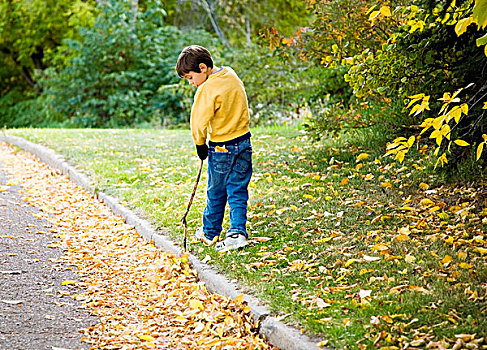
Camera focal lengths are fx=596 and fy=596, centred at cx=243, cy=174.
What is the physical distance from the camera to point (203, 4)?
1984 cm

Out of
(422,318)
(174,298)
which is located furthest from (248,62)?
(422,318)

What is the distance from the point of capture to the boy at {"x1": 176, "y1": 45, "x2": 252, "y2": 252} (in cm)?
464

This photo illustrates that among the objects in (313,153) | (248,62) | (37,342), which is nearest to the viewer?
Result: (37,342)

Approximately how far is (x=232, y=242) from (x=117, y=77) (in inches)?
470

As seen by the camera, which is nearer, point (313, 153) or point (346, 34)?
point (346, 34)

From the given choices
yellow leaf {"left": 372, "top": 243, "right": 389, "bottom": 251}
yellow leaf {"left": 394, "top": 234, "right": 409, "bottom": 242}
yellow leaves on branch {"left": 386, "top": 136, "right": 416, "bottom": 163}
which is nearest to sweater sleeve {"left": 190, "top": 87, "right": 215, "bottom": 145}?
yellow leaves on branch {"left": 386, "top": 136, "right": 416, "bottom": 163}

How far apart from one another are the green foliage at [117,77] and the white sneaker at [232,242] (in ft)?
36.6

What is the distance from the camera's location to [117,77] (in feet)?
51.8

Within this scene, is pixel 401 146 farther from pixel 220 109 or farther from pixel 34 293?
pixel 34 293

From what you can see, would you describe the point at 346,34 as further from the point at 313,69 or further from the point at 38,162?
the point at 38,162

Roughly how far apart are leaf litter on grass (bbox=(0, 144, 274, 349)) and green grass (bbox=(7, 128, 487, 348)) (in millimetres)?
A: 237

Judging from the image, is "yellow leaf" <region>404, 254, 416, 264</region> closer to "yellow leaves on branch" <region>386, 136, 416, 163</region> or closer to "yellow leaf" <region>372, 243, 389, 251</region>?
"yellow leaf" <region>372, 243, 389, 251</region>

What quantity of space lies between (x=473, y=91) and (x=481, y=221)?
3.76 feet

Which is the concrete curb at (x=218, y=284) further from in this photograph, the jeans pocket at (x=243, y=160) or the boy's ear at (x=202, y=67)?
the boy's ear at (x=202, y=67)
